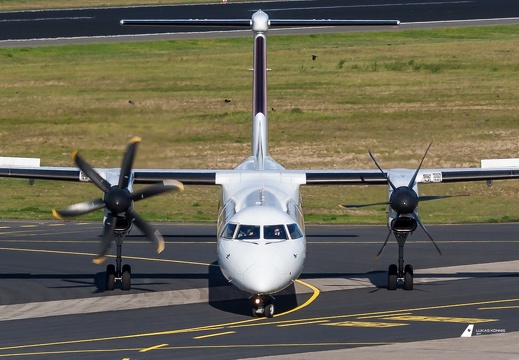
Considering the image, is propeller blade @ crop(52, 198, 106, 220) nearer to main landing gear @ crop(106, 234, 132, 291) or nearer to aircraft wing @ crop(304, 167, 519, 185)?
main landing gear @ crop(106, 234, 132, 291)

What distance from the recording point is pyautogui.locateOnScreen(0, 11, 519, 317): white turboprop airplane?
27250mm

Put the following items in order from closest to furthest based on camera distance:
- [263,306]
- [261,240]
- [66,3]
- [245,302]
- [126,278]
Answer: [261,240]
[263,306]
[245,302]
[126,278]
[66,3]

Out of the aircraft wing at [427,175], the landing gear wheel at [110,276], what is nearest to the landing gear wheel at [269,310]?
the aircraft wing at [427,175]

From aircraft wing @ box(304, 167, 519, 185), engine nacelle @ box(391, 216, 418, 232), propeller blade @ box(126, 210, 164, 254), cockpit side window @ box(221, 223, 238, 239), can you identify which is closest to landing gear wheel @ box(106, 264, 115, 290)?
propeller blade @ box(126, 210, 164, 254)

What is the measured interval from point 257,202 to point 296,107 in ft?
121

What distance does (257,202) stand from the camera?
94.7 ft

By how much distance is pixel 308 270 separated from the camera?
3553 centimetres

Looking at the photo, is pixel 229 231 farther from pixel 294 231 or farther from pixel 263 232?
pixel 294 231

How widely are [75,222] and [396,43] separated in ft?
107

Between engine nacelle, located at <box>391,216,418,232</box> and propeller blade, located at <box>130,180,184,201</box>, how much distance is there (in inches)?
234

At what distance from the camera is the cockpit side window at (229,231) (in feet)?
92.1

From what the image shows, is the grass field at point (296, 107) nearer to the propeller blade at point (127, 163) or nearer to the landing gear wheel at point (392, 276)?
the landing gear wheel at point (392, 276)

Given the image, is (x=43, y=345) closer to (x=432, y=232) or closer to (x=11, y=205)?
(x=432, y=232)

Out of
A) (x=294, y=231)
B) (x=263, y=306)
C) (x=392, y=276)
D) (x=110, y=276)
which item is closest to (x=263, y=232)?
(x=294, y=231)
